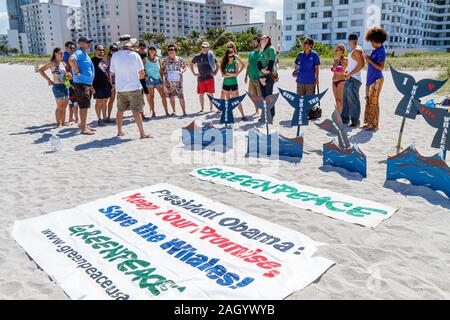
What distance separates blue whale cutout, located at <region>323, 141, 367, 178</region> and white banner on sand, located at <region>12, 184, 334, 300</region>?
2.17 metres

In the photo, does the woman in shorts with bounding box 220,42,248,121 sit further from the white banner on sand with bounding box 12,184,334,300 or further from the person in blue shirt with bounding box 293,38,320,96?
the white banner on sand with bounding box 12,184,334,300

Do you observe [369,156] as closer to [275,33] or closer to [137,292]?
[137,292]

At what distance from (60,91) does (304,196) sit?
6.57 metres

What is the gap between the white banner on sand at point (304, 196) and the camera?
418 centimetres

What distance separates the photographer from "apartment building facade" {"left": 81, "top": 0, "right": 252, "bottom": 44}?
10975 cm

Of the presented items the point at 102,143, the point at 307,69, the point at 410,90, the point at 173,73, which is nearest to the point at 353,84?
the point at 307,69

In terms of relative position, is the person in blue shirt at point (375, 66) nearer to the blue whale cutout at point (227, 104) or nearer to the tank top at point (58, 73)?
the blue whale cutout at point (227, 104)

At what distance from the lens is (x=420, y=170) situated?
4.91 meters

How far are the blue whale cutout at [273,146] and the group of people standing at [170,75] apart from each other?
8.02ft

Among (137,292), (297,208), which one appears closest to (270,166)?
(297,208)

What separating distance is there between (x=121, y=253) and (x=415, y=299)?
251 centimetres

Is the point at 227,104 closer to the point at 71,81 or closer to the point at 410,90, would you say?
the point at 410,90

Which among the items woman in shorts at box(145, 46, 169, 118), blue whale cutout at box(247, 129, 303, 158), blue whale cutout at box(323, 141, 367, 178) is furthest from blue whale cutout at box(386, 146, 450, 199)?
woman in shorts at box(145, 46, 169, 118)

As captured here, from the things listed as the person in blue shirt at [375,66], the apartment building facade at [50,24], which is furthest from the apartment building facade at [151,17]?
the person in blue shirt at [375,66]
